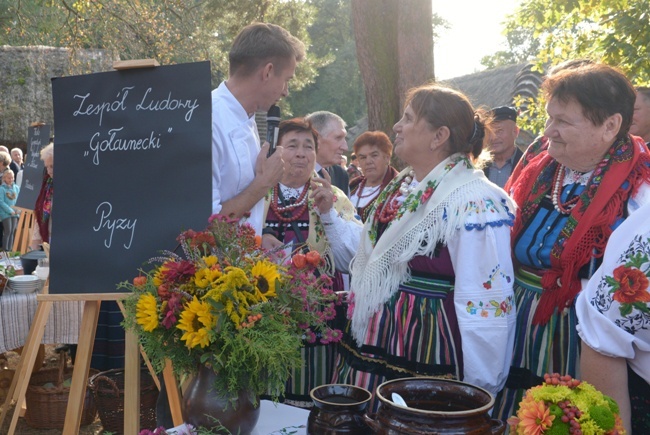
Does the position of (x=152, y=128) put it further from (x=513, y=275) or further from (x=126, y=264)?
(x=513, y=275)

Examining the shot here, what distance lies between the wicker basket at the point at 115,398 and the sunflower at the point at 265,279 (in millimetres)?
2640

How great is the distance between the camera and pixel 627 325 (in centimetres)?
142

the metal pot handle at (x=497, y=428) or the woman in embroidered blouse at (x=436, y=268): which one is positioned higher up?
the woman in embroidered blouse at (x=436, y=268)

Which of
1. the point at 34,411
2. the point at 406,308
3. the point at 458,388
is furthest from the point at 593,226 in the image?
the point at 34,411

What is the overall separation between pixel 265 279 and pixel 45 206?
14.9 feet

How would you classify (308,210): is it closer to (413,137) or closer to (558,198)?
(413,137)

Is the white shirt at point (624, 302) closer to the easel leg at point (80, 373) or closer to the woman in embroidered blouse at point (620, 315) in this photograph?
the woman in embroidered blouse at point (620, 315)

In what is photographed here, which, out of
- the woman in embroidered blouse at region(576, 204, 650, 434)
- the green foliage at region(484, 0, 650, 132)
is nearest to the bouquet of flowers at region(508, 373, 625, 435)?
the woman in embroidered blouse at region(576, 204, 650, 434)

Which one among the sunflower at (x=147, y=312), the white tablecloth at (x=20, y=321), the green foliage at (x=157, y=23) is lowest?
the white tablecloth at (x=20, y=321)

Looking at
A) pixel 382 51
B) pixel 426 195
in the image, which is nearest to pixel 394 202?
pixel 426 195

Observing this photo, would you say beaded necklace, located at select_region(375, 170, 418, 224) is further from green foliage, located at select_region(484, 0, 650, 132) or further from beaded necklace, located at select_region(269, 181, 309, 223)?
green foliage, located at select_region(484, 0, 650, 132)

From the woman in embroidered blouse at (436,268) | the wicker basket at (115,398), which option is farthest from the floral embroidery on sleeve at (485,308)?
the wicker basket at (115,398)

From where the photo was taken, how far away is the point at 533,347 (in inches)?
81.7

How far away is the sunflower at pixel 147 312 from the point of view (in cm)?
156
